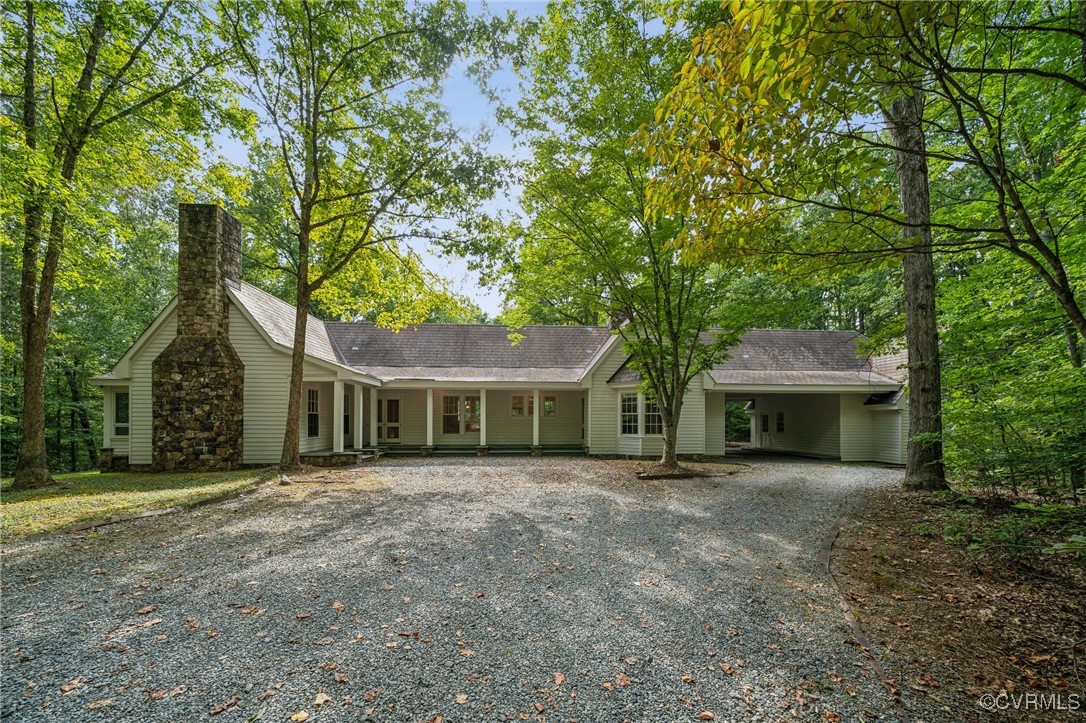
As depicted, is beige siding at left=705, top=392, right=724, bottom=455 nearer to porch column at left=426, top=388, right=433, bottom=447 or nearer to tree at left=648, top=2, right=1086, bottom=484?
porch column at left=426, top=388, right=433, bottom=447

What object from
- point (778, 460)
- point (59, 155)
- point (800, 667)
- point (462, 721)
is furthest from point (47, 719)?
point (778, 460)

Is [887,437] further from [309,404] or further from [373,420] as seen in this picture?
[309,404]

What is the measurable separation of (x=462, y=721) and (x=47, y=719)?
2343 mm

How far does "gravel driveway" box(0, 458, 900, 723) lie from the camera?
265 cm

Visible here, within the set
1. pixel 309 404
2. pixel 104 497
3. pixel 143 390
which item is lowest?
pixel 104 497

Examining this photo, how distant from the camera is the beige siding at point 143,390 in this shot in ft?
39.7

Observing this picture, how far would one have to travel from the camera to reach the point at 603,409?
52.3 feet

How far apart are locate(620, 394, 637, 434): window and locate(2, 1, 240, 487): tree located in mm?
14223

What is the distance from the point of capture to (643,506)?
25.8 feet

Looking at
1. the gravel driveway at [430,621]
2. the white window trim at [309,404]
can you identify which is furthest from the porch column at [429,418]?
the gravel driveway at [430,621]

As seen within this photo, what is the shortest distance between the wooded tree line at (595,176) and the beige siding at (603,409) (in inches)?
113

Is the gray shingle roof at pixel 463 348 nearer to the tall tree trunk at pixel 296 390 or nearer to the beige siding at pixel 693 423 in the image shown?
the beige siding at pixel 693 423

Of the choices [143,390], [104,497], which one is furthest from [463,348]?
[104,497]

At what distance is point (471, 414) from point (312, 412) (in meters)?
5.92
